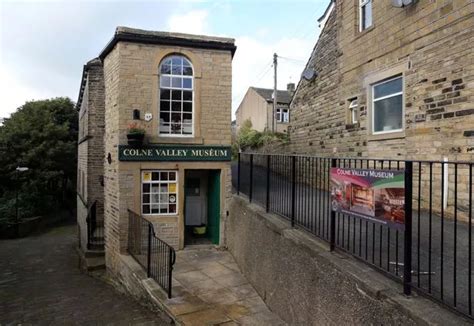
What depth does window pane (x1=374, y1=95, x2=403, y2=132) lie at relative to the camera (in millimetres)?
9484

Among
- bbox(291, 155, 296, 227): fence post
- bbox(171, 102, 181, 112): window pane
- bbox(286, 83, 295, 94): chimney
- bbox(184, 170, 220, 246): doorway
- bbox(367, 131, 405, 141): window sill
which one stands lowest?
bbox(184, 170, 220, 246): doorway

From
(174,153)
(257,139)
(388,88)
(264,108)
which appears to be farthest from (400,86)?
(264,108)

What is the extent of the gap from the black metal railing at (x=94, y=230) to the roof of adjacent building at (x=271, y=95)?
985 inches

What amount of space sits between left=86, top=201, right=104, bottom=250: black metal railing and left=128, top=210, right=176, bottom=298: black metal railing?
3.68 meters

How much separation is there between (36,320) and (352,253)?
6997mm

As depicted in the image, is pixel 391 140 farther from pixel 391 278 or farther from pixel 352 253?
pixel 391 278

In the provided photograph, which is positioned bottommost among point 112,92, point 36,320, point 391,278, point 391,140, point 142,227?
point 36,320

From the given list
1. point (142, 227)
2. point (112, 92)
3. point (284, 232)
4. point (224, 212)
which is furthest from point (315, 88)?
point (284, 232)

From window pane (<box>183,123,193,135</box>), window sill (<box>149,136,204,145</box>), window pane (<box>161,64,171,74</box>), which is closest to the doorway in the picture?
window sill (<box>149,136,204,145</box>)

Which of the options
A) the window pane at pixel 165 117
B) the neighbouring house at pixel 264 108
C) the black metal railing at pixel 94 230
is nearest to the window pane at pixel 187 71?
the window pane at pixel 165 117

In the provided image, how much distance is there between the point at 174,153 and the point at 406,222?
7.82 meters

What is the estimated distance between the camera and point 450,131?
766cm

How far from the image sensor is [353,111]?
1166 centimetres

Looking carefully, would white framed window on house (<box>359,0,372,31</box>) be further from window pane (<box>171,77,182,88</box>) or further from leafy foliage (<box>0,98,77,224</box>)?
leafy foliage (<box>0,98,77,224</box>)
